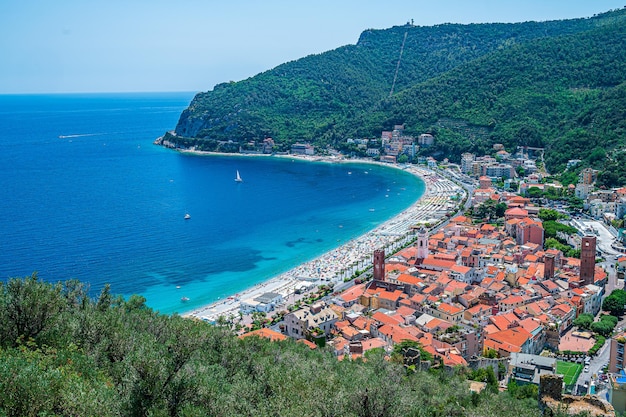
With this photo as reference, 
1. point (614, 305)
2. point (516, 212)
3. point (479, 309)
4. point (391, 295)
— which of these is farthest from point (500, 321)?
point (516, 212)

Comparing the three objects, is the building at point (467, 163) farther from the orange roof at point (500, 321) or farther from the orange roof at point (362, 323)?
the orange roof at point (362, 323)

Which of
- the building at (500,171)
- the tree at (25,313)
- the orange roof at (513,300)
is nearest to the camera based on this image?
the tree at (25,313)

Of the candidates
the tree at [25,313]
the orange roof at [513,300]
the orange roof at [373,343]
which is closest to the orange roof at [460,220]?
the orange roof at [513,300]

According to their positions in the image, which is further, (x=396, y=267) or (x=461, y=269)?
(x=396, y=267)

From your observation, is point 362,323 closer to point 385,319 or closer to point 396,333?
point 385,319

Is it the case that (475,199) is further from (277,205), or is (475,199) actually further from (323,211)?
(277,205)

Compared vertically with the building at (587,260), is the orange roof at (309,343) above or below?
below

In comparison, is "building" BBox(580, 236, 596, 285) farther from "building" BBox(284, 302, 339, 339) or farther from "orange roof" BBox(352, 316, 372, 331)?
"building" BBox(284, 302, 339, 339)
